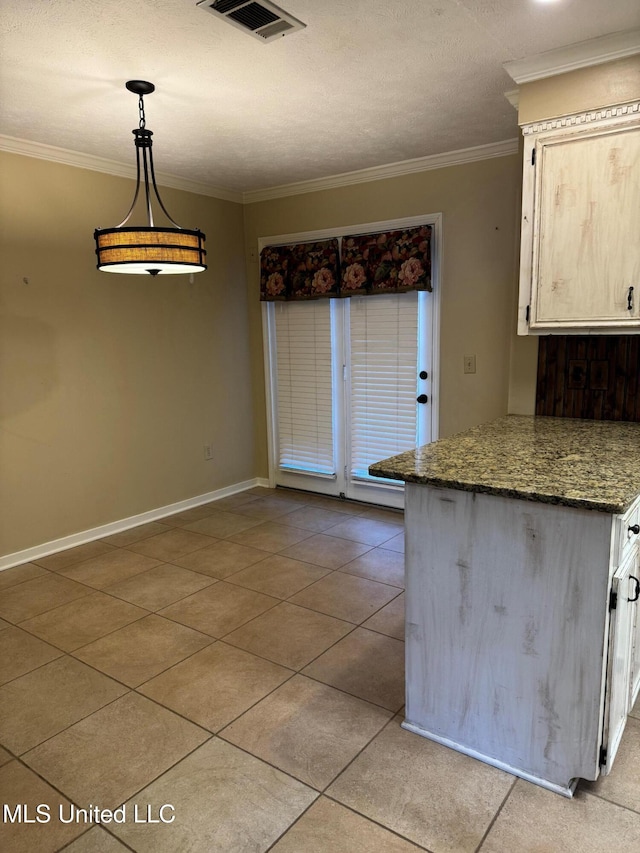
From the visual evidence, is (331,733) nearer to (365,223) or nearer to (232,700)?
(232,700)

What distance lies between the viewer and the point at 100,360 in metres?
3.86

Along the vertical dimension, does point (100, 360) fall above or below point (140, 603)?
above

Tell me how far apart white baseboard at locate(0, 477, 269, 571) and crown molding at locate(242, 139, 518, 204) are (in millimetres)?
2416

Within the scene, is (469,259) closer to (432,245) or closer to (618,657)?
(432,245)

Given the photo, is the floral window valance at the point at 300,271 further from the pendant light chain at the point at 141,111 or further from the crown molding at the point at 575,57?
the crown molding at the point at 575,57

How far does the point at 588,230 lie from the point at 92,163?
3004 millimetres

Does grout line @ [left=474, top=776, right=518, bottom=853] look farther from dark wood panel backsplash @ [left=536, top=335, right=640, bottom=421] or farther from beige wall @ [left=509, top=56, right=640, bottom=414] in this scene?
beige wall @ [left=509, top=56, right=640, bottom=414]

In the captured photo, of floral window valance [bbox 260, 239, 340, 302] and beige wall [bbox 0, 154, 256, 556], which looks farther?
floral window valance [bbox 260, 239, 340, 302]

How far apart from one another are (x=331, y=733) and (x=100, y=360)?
2.82 metres

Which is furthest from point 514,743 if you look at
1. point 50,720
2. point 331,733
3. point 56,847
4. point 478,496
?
point 50,720

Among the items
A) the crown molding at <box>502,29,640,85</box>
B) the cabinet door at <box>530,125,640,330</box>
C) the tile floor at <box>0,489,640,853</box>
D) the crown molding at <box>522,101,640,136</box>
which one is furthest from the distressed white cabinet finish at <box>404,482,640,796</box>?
the crown molding at <box>502,29,640,85</box>

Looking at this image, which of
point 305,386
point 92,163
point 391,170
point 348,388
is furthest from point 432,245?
point 92,163

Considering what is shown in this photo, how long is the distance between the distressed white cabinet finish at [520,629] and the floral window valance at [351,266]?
242cm

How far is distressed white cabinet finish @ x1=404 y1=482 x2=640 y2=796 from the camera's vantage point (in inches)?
64.1
